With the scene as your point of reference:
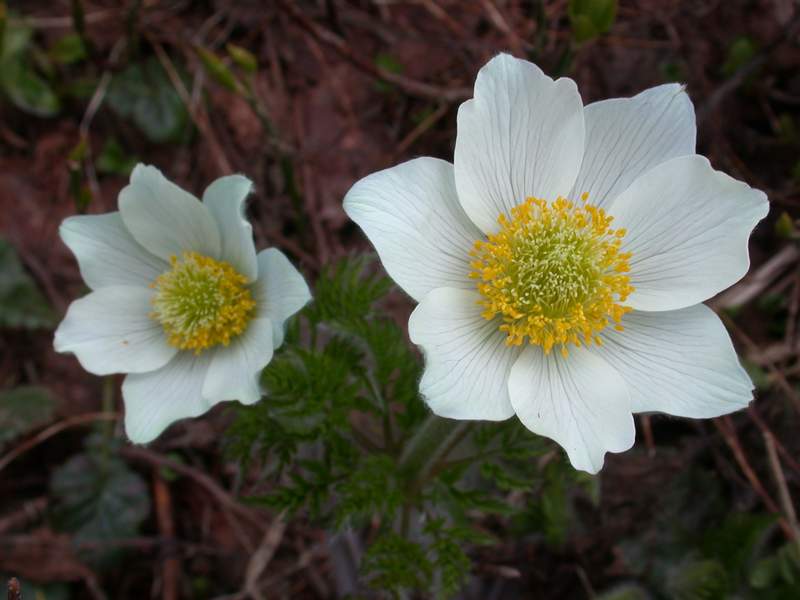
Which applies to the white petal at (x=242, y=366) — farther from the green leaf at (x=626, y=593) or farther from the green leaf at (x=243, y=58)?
the green leaf at (x=626, y=593)

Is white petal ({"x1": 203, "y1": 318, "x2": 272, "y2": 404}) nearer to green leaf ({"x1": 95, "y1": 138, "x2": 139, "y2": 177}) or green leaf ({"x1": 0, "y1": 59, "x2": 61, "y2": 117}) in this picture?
green leaf ({"x1": 95, "y1": 138, "x2": 139, "y2": 177})

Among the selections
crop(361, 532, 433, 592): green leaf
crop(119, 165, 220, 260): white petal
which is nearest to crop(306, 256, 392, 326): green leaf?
crop(119, 165, 220, 260): white petal

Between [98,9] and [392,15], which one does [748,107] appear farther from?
[98,9]

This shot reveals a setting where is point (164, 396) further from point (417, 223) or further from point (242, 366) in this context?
point (417, 223)

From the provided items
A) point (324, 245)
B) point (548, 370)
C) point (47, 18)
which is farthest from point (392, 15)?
point (548, 370)

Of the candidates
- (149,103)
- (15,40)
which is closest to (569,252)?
(149,103)
